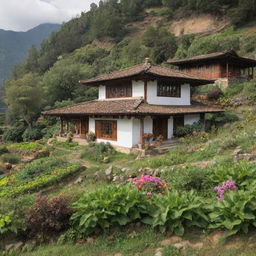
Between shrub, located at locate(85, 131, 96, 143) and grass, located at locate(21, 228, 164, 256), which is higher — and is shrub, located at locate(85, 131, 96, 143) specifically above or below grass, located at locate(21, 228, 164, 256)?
above

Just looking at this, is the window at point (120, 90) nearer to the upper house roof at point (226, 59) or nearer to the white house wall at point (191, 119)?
the white house wall at point (191, 119)

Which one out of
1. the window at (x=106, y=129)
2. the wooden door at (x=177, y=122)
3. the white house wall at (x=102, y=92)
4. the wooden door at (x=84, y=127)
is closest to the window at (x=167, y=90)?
the wooden door at (x=177, y=122)

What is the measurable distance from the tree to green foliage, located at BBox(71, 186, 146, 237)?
30.8 metres

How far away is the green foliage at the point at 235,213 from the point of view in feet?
16.3

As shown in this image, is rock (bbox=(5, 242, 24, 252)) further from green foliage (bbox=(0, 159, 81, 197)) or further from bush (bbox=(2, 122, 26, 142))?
bush (bbox=(2, 122, 26, 142))

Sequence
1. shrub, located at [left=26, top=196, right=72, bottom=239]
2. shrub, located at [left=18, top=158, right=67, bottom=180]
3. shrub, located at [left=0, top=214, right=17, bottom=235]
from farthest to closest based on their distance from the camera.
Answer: shrub, located at [left=18, top=158, right=67, bottom=180]
shrub, located at [left=26, top=196, right=72, bottom=239]
shrub, located at [left=0, top=214, right=17, bottom=235]

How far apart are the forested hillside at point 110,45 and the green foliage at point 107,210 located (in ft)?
93.7

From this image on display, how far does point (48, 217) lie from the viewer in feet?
20.8

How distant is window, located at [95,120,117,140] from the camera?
17.8 meters

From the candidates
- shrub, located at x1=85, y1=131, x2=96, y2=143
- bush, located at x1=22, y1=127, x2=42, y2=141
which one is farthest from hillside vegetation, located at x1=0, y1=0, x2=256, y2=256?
bush, located at x1=22, y1=127, x2=42, y2=141

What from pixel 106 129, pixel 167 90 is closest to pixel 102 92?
pixel 106 129

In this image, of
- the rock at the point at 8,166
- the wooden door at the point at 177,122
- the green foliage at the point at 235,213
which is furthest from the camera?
the wooden door at the point at 177,122

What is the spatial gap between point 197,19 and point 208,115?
5119 centimetres

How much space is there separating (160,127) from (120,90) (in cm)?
436
